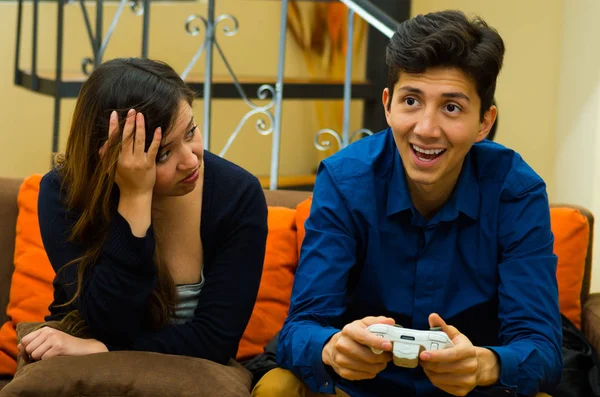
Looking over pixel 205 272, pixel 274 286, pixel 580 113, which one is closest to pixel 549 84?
pixel 580 113

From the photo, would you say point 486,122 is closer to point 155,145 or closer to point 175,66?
point 155,145

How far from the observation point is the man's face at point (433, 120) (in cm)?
191

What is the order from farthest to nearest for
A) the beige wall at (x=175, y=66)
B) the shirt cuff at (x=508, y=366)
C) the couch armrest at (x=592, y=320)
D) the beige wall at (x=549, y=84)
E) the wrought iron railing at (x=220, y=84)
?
the beige wall at (x=175, y=66) < the beige wall at (x=549, y=84) < the wrought iron railing at (x=220, y=84) < the couch armrest at (x=592, y=320) < the shirt cuff at (x=508, y=366)

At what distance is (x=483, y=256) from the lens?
6.64 ft

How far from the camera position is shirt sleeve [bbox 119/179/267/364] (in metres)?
2.01

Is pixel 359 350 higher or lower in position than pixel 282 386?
higher

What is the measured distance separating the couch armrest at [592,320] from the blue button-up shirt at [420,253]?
0.46 meters

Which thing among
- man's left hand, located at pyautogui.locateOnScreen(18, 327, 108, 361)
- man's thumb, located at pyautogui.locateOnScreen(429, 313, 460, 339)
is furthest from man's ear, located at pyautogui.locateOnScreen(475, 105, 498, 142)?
man's left hand, located at pyautogui.locateOnScreen(18, 327, 108, 361)

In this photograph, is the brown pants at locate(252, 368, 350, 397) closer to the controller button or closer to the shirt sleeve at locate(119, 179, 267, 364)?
the shirt sleeve at locate(119, 179, 267, 364)

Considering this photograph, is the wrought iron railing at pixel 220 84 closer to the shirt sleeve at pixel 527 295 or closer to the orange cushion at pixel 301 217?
the orange cushion at pixel 301 217

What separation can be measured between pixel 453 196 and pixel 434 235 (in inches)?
3.7

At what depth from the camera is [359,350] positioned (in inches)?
67.3

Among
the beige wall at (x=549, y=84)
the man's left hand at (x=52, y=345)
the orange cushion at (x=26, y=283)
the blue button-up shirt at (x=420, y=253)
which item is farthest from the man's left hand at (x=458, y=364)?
the beige wall at (x=549, y=84)

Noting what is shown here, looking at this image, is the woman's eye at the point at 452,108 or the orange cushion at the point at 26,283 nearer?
the woman's eye at the point at 452,108
